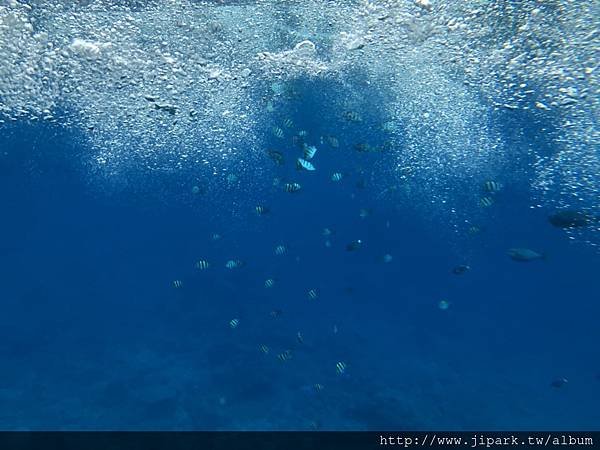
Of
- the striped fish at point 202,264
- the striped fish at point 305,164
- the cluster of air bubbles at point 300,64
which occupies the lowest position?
the striped fish at point 202,264

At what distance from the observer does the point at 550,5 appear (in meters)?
10.5

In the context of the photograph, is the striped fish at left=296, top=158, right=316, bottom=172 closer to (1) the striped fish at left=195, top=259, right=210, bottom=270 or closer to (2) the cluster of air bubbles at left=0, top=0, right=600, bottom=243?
(2) the cluster of air bubbles at left=0, top=0, right=600, bottom=243

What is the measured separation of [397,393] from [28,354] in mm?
15434

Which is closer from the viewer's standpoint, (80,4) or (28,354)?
(80,4)

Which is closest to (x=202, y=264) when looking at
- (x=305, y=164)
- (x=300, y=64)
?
(x=305, y=164)

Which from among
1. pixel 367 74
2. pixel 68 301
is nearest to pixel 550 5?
pixel 367 74

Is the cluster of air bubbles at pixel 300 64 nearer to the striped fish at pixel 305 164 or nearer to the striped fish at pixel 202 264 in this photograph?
the striped fish at pixel 305 164

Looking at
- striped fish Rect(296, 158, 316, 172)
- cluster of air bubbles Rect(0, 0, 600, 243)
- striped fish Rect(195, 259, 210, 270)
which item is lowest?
striped fish Rect(195, 259, 210, 270)

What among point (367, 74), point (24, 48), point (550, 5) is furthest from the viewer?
point (367, 74)

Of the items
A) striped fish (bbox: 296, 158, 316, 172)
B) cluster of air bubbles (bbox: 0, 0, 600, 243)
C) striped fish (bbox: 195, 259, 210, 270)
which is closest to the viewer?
striped fish (bbox: 296, 158, 316, 172)

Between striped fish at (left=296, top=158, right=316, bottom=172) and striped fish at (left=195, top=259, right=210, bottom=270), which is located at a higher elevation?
striped fish at (left=296, top=158, right=316, bottom=172)

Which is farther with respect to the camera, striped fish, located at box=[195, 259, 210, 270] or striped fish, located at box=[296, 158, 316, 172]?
striped fish, located at box=[195, 259, 210, 270]

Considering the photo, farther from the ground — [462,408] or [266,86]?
[266,86]

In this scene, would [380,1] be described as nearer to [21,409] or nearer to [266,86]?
[266,86]
